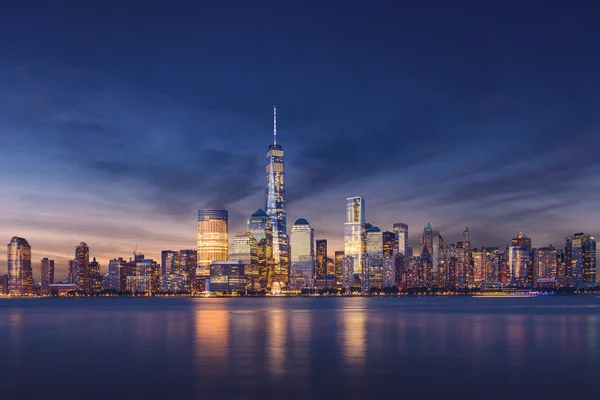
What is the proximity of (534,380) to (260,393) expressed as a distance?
64.3ft

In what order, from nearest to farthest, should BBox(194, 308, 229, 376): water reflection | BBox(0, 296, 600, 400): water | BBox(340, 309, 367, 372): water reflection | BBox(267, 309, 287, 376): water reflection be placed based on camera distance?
BBox(0, 296, 600, 400): water → BBox(194, 308, 229, 376): water reflection → BBox(267, 309, 287, 376): water reflection → BBox(340, 309, 367, 372): water reflection

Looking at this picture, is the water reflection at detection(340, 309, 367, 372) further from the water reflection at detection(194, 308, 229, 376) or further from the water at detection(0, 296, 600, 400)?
the water reflection at detection(194, 308, 229, 376)

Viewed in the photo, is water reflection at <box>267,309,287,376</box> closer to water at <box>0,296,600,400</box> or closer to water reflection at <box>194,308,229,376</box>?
water at <box>0,296,600,400</box>

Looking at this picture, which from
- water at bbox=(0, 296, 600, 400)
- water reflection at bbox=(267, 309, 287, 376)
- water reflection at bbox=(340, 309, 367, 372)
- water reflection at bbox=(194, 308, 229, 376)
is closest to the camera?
water at bbox=(0, 296, 600, 400)

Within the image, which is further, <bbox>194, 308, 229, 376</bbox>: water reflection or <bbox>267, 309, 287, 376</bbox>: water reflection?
<bbox>267, 309, 287, 376</bbox>: water reflection

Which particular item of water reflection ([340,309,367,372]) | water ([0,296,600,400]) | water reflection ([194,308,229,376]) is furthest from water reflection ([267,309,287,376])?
water reflection ([340,309,367,372])

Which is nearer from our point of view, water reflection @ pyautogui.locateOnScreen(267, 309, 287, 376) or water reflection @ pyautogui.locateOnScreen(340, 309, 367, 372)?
water reflection @ pyautogui.locateOnScreen(267, 309, 287, 376)

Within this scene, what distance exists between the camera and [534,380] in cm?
4803

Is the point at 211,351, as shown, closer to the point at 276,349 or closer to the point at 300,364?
the point at 276,349

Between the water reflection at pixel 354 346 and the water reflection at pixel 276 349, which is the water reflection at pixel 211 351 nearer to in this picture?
the water reflection at pixel 276 349

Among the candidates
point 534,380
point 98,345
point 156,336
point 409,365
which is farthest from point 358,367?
point 156,336

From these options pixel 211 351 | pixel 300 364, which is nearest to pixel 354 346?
pixel 211 351

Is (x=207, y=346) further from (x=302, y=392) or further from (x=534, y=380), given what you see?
(x=534, y=380)

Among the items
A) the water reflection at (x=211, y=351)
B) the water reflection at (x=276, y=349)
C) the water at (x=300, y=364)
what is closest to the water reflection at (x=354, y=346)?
the water at (x=300, y=364)
